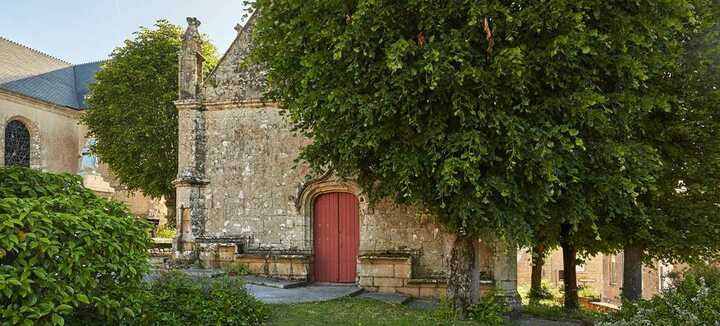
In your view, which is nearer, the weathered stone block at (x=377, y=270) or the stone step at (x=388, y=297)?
the stone step at (x=388, y=297)

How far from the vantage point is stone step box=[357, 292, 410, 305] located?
10.1 metres

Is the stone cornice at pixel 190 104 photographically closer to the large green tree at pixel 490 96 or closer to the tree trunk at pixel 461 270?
the large green tree at pixel 490 96

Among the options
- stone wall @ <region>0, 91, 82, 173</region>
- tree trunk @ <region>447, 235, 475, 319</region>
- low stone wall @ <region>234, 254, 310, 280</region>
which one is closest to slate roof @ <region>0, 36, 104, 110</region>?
stone wall @ <region>0, 91, 82, 173</region>

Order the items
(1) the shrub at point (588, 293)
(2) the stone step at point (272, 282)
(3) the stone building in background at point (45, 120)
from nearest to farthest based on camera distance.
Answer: (2) the stone step at point (272, 282)
(1) the shrub at point (588, 293)
(3) the stone building in background at point (45, 120)

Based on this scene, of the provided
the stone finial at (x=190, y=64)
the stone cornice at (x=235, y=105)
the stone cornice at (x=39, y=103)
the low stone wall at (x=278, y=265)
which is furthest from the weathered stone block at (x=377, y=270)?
the stone cornice at (x=39, y=103)

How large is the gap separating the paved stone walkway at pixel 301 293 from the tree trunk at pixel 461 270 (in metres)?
2.34

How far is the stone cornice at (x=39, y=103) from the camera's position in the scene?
2309 cm

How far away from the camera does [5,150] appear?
78.8 ft

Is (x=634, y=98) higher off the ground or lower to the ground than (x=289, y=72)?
lower

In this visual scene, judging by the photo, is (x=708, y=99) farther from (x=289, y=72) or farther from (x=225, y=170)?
(x=225, y=170)

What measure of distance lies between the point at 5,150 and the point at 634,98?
2534cm

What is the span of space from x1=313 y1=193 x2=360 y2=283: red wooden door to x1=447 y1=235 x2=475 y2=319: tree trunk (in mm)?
3888

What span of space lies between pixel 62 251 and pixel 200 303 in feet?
10.3

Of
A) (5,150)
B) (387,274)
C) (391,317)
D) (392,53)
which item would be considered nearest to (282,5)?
(392,53)
